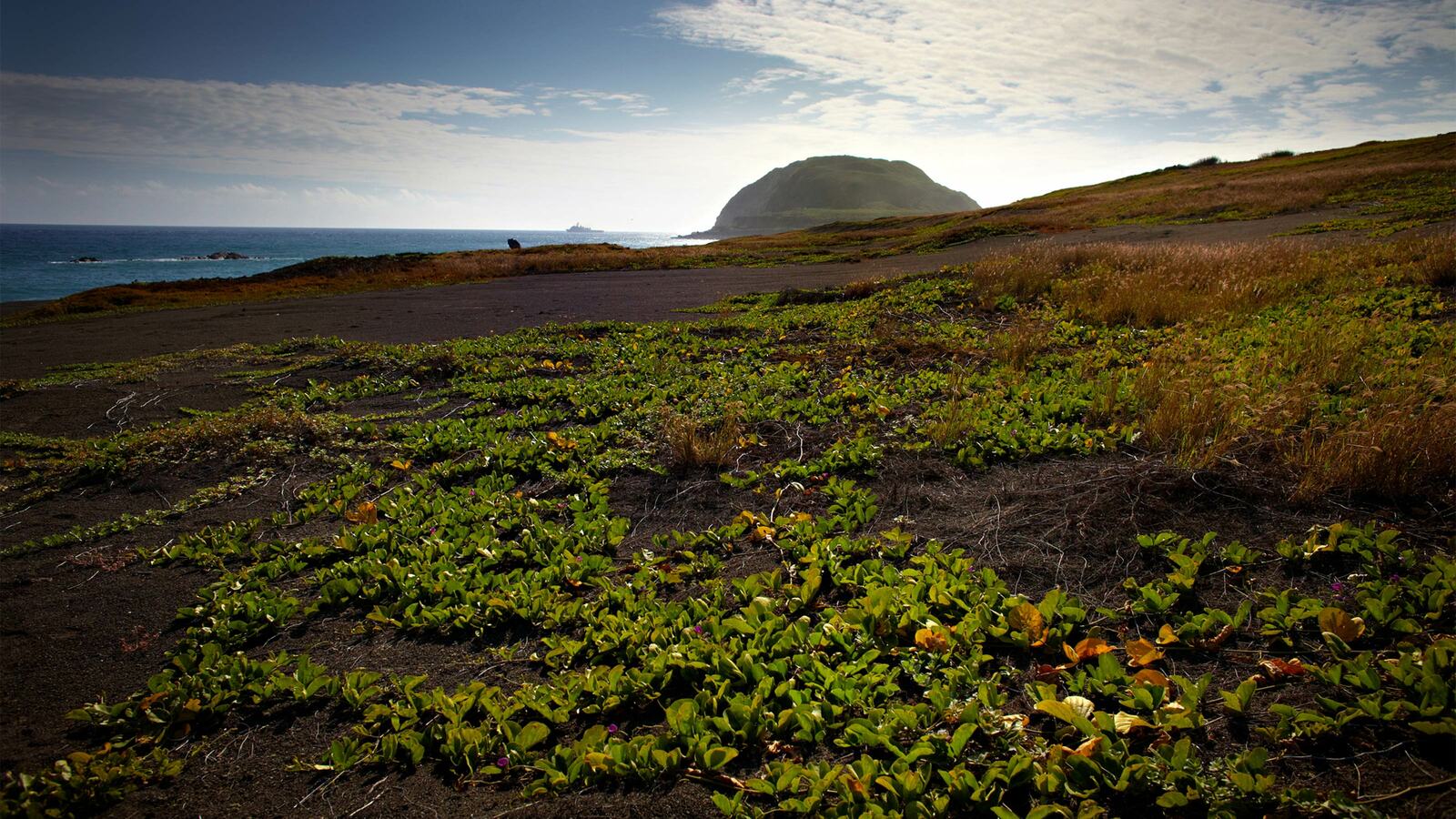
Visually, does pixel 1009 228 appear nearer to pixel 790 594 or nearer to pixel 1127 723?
pixel 790 594

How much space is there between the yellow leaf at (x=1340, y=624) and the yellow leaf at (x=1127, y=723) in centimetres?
92

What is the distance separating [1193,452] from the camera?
3930mm

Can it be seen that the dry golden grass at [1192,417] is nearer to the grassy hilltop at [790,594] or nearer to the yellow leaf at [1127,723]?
the grassy hilltop at [790,594]

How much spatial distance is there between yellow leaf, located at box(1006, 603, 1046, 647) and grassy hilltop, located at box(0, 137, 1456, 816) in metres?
0.01

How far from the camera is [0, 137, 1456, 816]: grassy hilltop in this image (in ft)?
6.95

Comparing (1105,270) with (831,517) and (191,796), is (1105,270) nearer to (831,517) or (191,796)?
(831,517)

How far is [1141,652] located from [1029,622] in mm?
402

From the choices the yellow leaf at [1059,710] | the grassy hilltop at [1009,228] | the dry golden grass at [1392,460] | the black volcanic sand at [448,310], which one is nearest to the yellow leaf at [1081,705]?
the yellow leaf at [1059,710]

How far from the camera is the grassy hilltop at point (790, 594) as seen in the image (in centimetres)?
212

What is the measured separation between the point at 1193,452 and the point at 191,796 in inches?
204

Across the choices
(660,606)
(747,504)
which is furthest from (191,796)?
(747,504)

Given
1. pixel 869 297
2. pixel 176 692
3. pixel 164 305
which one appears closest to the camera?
pixel 176 692

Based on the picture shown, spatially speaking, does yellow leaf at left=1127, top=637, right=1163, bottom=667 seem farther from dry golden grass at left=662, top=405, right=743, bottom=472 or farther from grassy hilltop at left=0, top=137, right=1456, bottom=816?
dry golden grass at left=662, top=405, right=743, bottom=472

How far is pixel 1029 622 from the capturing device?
2.71 m
